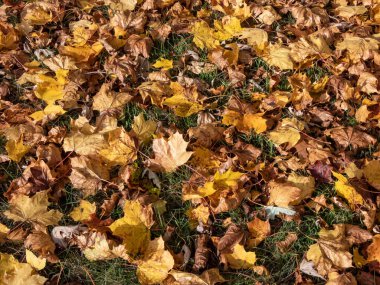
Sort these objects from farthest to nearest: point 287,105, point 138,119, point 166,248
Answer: point 287,105 < point 138,119 < point 166,248

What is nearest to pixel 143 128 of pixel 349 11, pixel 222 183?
pixel 222 183

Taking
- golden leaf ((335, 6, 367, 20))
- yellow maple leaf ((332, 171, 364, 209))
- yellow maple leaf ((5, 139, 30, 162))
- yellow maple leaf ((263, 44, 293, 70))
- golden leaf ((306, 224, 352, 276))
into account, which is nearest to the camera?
golden leaf ((306, 224, 352, 276))

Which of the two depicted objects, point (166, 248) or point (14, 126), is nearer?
point (166, 248)

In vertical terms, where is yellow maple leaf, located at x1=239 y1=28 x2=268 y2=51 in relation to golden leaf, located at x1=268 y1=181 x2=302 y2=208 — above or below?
above

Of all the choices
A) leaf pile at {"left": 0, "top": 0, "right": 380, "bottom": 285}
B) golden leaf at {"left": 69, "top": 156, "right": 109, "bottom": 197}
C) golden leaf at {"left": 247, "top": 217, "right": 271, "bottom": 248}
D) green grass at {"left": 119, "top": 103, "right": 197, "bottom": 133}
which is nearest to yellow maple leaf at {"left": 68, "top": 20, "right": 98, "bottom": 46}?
leaf pile at {"left": 0, "top": 0, "right": 380, "bottom": 285}

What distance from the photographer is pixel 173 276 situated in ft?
6.12

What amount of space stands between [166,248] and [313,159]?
0.91 m

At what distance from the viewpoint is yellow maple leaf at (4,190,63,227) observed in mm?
2035

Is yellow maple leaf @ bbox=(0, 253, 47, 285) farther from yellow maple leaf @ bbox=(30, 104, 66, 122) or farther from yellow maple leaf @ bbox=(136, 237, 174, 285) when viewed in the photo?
yellow maple leaf @ bbox=(30, 104, 66, 122)

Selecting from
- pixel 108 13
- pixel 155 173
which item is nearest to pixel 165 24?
pixel 108 13

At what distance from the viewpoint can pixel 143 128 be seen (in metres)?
2.37

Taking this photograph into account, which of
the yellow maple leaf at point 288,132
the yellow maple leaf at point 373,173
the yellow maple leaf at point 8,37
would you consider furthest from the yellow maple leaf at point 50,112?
the yellow maple leaf at point 373,173

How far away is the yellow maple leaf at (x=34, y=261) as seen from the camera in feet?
6.21

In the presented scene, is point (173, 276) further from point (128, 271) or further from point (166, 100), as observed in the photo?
point (166, 100)
